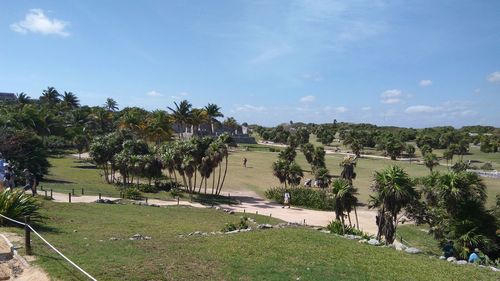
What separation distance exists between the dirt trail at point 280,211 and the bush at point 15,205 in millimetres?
15985

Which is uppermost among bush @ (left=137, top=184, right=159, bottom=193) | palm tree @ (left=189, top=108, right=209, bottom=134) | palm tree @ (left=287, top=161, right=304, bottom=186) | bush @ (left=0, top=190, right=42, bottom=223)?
palm tree @ (left=189, top=108, right=209, bottom=134)

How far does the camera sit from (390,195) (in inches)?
1029

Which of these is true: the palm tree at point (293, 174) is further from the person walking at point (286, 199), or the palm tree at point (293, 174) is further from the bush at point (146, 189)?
the bush at point (146, 189)

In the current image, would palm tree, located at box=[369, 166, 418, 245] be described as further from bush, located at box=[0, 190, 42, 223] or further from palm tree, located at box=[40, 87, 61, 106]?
palm tree, located at box=[40, 87, 61, 106]

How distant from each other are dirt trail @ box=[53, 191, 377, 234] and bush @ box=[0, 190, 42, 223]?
629 inches

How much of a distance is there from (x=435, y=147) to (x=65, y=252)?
15379cm

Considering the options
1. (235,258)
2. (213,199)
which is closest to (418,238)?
(213,199)

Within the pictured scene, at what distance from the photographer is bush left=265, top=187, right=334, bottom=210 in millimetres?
50562

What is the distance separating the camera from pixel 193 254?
15.0 m

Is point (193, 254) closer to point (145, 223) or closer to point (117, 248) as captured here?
point (117, 248)

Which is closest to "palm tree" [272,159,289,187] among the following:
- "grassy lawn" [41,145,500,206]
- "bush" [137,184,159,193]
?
"grassy lawn" [41,145,500,206]

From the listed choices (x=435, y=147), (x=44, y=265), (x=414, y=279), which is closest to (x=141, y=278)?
(x=44, y=265)

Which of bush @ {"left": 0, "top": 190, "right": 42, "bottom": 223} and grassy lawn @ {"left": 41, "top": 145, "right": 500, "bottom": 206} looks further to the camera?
grassy lawn @ {"left": 41, "top": 145, "right": 500, "bottom": 206}

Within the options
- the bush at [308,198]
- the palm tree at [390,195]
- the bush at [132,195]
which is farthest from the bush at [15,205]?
the bush at [308,198]
